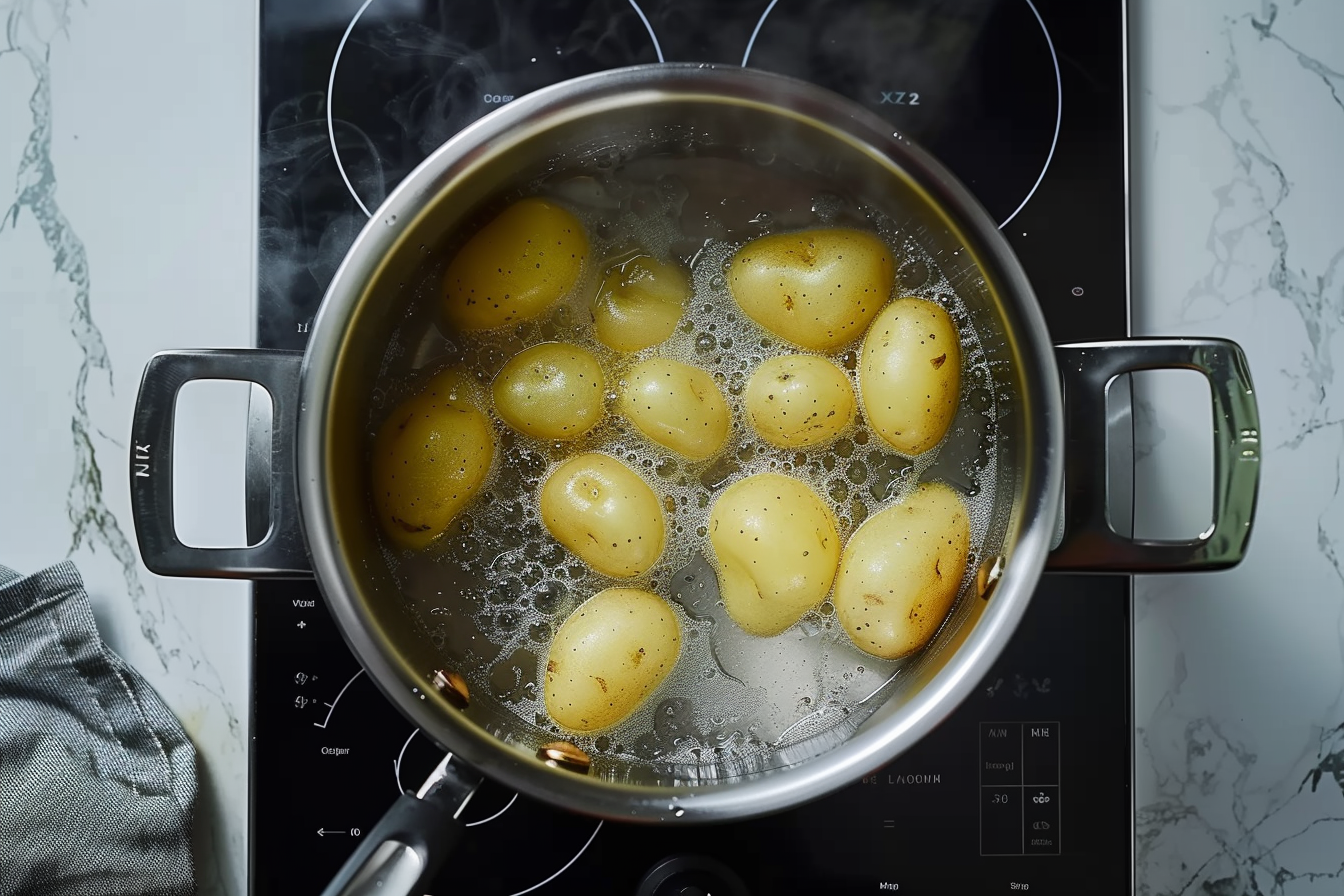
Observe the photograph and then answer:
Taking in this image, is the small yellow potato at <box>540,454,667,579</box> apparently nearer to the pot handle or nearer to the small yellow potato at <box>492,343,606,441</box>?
the small yellow potato at <box>492,343,606,441</box>

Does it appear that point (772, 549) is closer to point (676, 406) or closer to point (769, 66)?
point (676, 406)

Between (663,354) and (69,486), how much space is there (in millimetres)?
437

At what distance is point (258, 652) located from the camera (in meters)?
0.57

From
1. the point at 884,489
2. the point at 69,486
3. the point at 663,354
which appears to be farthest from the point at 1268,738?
the point at 69,486

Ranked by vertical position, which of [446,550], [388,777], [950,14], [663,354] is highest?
[950,14]

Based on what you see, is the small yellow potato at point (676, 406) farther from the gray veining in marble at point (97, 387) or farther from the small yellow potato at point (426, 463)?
the gray veining in marble at point (97, 387)

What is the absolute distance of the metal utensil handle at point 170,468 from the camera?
461 mm

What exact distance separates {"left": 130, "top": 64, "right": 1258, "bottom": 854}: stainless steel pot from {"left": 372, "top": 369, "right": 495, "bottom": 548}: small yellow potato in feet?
0.14

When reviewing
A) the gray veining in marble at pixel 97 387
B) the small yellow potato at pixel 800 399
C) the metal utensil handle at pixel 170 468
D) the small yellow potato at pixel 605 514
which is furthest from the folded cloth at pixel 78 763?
the small yellow potato at pixel 800 399

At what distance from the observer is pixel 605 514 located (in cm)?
53

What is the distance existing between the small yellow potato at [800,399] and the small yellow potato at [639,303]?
7cm

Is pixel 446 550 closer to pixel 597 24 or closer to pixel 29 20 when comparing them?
pixel 597 24

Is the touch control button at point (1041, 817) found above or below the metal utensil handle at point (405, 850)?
below

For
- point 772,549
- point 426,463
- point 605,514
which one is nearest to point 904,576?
point 772,549
